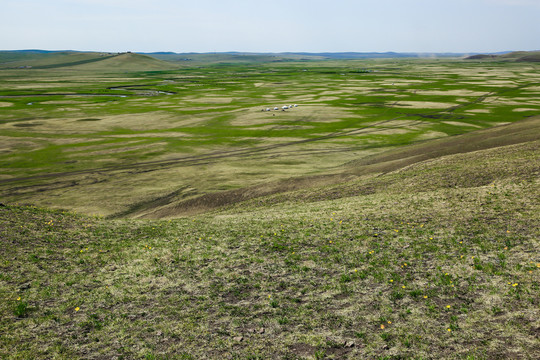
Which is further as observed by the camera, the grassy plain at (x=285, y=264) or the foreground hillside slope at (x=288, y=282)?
the grassy plain at (x=285, y=264)

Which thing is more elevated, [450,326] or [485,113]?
[485,113]

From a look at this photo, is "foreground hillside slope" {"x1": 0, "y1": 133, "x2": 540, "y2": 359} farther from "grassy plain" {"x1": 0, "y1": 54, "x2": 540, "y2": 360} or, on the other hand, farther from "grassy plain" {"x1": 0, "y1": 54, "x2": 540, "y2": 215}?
"grassy plain" {"x1": 0, "y1": 54, "x2": 540, "y2": 215}

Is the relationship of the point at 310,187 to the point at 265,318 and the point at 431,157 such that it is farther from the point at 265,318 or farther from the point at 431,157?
the point at 265,318

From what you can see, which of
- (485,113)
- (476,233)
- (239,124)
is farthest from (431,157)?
(485,113)

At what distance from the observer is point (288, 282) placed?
17.2 metres

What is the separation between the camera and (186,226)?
26.5 meters

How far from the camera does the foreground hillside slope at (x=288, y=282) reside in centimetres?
1294

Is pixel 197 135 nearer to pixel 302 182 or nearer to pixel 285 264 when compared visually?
pixel 302 182

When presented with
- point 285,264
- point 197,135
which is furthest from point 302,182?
point 197,135

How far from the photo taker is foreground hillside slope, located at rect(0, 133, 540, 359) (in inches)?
509

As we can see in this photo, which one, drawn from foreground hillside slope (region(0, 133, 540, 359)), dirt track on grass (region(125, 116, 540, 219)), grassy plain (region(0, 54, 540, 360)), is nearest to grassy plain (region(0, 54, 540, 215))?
grassy plain (region(0, 54, 540, 360))

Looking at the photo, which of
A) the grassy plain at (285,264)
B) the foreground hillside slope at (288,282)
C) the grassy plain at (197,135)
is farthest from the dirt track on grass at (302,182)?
the foreground hillside slope at (288,282)

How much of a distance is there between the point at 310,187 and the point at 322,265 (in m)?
22.8

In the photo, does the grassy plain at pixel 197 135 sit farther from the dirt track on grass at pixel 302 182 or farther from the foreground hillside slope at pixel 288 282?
the foreground hillside slope at pixel 288 282
